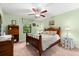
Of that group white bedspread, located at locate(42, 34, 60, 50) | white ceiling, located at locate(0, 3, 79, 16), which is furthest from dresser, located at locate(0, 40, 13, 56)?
white bedspread, located at locate(42, 34, 60, 50)

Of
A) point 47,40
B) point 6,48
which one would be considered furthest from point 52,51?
point 6,48

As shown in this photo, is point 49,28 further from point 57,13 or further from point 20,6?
point 20,6

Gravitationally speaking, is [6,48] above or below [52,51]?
above

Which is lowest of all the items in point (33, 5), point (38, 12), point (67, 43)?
point (67, 43)

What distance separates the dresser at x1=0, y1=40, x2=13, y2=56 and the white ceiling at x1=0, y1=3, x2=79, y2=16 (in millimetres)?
732

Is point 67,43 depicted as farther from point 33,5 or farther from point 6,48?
point 6,48

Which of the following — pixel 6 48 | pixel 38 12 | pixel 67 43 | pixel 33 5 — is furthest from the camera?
pixel 67 43

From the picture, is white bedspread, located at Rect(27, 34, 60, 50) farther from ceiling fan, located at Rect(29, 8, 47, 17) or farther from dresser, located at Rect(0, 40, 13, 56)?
dresser, located at Rect(0, 40, 13, 56)

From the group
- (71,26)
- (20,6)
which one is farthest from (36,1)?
(71,26)

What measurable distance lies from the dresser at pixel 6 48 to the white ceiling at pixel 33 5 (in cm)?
73

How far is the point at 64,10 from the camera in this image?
2508mm

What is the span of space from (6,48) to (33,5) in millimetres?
1159

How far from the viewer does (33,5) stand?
2428 mm

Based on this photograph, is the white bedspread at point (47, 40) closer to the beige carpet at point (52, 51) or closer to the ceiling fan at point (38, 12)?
the beige carpet at point (52, 51)
